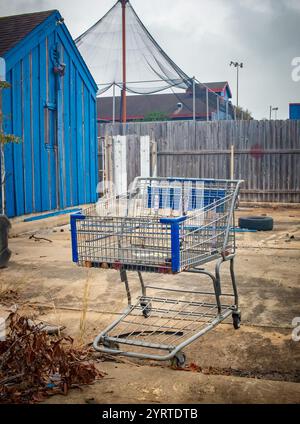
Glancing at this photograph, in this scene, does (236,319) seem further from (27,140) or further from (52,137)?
(52,137)

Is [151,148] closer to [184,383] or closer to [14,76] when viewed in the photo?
[14,76]

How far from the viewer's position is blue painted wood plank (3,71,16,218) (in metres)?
10.1

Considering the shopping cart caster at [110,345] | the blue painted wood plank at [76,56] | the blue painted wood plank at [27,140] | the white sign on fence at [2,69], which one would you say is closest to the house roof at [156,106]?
the blue painted wood plank at [76,56]

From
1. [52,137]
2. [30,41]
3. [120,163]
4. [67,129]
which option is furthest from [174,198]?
[120,163]

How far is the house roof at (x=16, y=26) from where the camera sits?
1059cm

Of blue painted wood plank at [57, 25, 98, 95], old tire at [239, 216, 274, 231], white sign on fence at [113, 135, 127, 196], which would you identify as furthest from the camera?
white sign on fence at [113, 135, 127, 196]

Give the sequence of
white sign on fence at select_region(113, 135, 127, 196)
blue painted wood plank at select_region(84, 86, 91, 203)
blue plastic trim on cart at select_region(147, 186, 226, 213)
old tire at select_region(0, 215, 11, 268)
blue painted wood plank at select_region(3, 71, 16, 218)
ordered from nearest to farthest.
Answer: blue plastic trim on cart at select_region(147, 186, 226, 213), old tire at select_region(0, 215, 11, 268), blue painted wood plank at select_region(3, 71, 16, 218), blue painted wood plank at select_region(84, 86, 91, 203), white sign on fence at select_region(113, 135, 127, 196)

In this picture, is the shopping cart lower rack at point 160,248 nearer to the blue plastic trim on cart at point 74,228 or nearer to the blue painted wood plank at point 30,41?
the blue plastic trim on cart at point 74,228

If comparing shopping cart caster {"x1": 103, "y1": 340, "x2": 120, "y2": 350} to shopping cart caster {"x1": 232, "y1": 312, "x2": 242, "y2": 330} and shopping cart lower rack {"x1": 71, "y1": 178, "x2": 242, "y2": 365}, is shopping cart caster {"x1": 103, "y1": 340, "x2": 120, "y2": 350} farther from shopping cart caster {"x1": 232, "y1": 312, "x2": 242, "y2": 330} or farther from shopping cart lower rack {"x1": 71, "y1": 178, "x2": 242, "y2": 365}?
shopping cart caster {"x1": 232, "y1": 312, "x2": 242, "y2": 330}

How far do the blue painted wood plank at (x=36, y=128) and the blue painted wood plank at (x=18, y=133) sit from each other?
0.54 meters

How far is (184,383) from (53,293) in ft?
8.72

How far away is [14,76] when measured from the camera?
1039 cm

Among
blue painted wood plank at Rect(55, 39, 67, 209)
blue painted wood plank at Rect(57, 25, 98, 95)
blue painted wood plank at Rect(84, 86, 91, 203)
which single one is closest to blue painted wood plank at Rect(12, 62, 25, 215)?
blue painted wood plank at Rect(55, 39, 67, 209)

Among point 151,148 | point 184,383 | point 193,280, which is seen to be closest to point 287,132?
point 151,148
